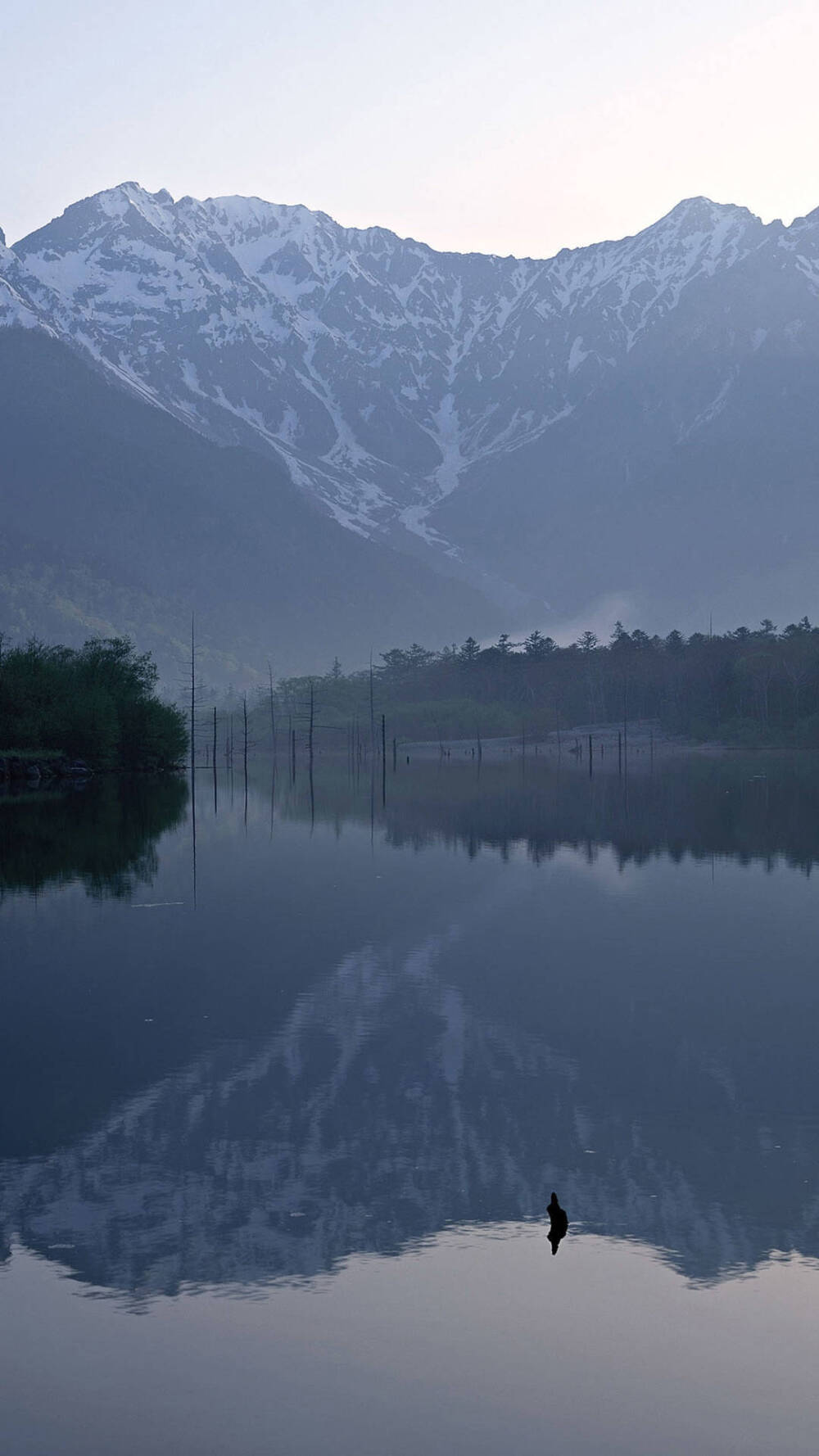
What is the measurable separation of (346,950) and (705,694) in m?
174

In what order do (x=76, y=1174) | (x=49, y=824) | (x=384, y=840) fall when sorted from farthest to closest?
1. (x=49, y=824)
2. (x=384, y=840)
3. (x=76, y=1174)

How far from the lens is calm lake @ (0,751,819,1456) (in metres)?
9.92

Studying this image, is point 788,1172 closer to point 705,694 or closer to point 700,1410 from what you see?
point 700,1410

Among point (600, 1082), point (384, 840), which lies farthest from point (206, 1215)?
point (384, 840)

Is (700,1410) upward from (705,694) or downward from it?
downward

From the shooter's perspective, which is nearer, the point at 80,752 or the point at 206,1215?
the point at 206,1215

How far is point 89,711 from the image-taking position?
313ft

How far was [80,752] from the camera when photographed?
94562mm

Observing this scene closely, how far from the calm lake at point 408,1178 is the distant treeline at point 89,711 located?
62186 mm

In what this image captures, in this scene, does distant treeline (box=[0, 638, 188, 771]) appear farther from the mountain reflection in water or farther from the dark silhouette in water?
the dark silhouette in water

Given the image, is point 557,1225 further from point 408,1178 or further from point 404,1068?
point 404,1068

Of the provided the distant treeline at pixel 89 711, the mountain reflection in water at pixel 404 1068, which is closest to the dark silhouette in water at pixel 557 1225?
the mountain reflection in water at pixel 404 1068

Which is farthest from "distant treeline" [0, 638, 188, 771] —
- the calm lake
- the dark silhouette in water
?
the dark silhouette in water

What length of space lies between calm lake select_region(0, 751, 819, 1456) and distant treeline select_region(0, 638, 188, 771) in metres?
62.2
